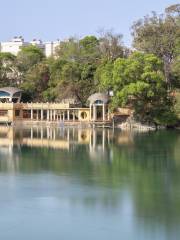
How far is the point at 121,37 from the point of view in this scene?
56531 millimetres

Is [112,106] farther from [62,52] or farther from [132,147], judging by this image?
[62,52]

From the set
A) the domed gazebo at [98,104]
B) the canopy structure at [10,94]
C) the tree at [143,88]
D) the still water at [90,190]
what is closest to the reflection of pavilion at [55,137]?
the still water at [90,190]

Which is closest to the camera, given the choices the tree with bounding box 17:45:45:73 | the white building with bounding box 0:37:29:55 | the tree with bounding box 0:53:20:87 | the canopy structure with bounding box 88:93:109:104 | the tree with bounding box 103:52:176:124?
the tree with bounding box 103:52:176:124

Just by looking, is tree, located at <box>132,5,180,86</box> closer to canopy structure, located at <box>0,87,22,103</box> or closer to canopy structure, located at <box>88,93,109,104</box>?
canopy structure, located at <box>88,93,109,104</box>

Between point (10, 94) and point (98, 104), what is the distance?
9872 mm

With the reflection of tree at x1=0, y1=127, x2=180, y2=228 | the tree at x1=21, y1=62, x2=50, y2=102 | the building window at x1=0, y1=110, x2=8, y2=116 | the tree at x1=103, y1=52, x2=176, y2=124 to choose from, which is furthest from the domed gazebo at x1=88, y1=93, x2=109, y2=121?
the reflection of tree at x1=0, y1=127, x2=180, y2=228

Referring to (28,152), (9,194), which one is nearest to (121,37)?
(28,152)

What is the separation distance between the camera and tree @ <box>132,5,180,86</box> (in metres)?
49.6

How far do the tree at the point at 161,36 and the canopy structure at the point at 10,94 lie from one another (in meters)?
12.4

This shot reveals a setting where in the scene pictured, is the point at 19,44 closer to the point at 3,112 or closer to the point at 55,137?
the point at 3,112

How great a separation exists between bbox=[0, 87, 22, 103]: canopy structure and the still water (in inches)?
777

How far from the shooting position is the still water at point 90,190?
14773mm

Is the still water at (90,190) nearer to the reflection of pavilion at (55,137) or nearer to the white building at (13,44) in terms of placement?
the reflection of pavilion at (55,137)

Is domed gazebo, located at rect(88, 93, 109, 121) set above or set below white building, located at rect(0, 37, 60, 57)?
below
